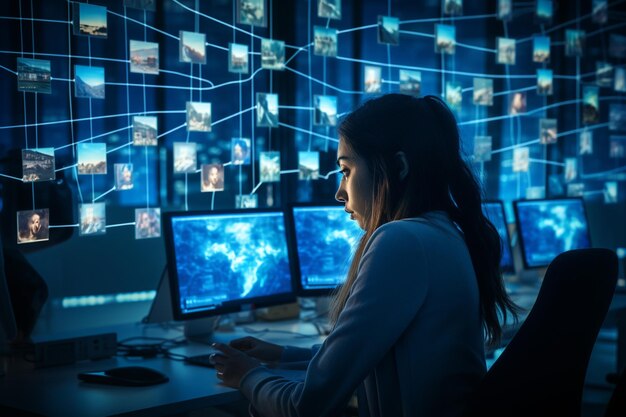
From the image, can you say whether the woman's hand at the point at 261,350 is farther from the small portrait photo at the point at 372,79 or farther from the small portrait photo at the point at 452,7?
the small portrait photo at the point at 452,7

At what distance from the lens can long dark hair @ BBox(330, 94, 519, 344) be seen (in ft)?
5.09

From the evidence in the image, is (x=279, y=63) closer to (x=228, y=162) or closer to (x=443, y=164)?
(x=228, y=162)

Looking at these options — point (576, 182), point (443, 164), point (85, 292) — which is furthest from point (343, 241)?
point (576, 182)

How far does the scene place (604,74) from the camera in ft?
14.5

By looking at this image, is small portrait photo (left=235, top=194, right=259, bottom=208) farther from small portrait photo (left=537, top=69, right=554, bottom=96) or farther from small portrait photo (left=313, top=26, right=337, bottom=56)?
small portrait photo (left=537, top=69, right=554, bottom=96)

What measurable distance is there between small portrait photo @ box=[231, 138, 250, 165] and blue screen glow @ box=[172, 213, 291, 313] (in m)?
0.46

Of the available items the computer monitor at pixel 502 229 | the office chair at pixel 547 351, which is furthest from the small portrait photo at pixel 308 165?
the office chair at pixel 547 351

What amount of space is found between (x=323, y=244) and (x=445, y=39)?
1.41 meters

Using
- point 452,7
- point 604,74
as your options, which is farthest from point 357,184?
point 604,74

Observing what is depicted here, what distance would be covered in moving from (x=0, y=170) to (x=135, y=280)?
0.68m

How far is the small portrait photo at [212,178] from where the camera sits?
2947mm

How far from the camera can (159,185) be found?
9.37 feet

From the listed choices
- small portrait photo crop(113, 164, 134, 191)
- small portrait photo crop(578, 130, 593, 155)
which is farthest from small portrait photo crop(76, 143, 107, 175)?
small portrait photo crop(578, 130, 593, 155)

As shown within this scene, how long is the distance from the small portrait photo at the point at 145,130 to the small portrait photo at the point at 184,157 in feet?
0.36
